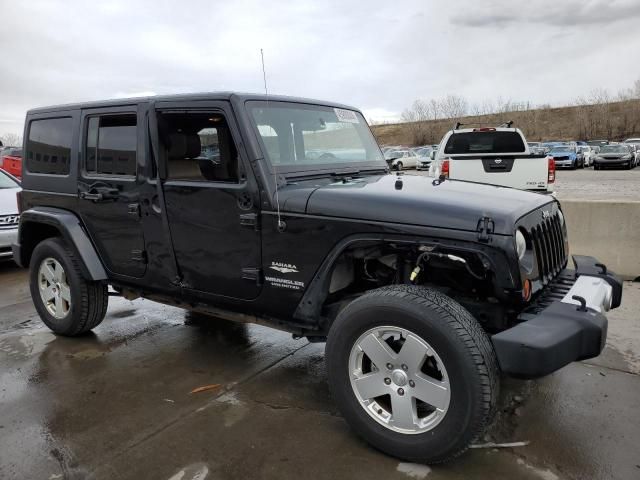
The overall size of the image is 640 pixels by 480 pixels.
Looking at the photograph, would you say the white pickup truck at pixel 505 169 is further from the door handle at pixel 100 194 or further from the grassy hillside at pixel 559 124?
the grassy hillside at pixel 559 124

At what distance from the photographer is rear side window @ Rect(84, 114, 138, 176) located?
3.88 m

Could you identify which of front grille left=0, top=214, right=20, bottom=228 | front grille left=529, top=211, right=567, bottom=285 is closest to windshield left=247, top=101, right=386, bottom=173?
front grille left=529, top=211, right=567, bottom=285

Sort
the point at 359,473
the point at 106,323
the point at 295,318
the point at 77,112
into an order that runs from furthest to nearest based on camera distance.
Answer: the point at 106,323
the point at 77,112
the point at 295,318
the point at 359,473

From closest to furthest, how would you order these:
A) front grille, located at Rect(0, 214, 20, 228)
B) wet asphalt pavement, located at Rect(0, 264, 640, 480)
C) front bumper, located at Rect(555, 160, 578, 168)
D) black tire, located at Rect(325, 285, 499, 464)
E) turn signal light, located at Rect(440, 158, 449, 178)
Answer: black tire, located at Rect(325, 285, 499, 464) → wet asphalt pavement, located at Rect(0, 264, 640, 480) → front grille, located at Rect(0, 214, 20, 228) → turn signal light, located at Rect(440, 158, 449, 178) → front bumper, located at Rect(555, 160, 578, 168)

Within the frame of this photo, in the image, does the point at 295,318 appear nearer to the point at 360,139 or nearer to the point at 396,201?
the point at 396,201

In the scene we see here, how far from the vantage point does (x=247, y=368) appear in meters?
4.00

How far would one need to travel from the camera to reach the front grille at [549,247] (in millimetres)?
2961

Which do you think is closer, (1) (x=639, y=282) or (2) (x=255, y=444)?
(2) (x=255, y=444)

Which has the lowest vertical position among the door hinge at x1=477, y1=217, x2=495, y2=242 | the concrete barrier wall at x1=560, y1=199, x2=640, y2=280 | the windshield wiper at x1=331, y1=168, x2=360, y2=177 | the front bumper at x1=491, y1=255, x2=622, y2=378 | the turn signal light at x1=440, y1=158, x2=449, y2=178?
the concrete barrier wall at x1=560, y1=199, x2=640, y2=280

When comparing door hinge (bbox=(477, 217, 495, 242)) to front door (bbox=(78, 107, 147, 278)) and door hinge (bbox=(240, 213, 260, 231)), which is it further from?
front door (bbox=(78, 107, 147, 278))

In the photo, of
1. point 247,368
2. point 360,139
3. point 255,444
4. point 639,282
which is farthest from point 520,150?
point 255,444

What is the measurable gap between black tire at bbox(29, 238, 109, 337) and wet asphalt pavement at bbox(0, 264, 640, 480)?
16cm

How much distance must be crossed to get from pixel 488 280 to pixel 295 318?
3.81 ft

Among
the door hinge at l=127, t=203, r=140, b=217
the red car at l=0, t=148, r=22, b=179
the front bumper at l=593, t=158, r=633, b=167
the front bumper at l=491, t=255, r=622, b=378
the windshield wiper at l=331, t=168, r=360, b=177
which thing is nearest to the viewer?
the front bumper at l=491, t=255, r=622, b=378
